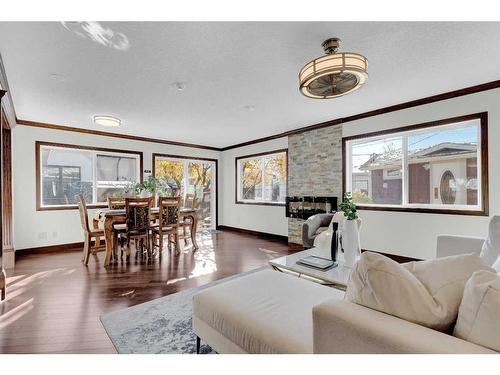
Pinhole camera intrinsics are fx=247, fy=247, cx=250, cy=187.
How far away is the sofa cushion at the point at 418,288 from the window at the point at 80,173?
560cm

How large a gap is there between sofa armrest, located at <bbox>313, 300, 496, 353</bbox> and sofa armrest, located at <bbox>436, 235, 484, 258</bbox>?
187cm

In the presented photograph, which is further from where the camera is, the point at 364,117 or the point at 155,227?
the point at 155,227

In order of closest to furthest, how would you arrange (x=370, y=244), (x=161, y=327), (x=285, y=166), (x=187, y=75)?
(x=161, y=327) < (x=187, y=75) < (x=370, y=244) < (x=285, y=166)

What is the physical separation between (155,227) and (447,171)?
4.69m

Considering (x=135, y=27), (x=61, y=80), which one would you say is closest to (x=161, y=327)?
(x=135, y=27)

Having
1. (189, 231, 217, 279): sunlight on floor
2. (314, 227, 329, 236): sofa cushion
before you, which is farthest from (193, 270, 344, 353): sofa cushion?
(314, 227, 329, 236): sofa cushion

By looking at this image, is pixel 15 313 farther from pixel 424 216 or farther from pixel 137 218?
pixel 424 216

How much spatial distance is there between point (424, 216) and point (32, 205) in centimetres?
655

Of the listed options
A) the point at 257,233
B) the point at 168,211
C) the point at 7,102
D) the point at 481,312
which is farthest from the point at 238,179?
the point at 481,312

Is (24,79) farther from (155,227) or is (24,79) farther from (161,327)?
(161,327)

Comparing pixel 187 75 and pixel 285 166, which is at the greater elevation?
pixel 187 75

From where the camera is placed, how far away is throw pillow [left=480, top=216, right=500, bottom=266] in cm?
179

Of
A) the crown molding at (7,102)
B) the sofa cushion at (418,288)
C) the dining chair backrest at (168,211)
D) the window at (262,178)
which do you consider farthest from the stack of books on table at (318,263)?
the crown molding at (7,102)

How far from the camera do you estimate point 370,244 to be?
164 inches
